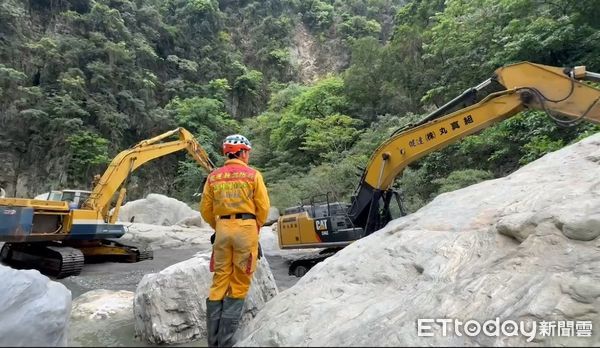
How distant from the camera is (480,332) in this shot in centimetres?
245

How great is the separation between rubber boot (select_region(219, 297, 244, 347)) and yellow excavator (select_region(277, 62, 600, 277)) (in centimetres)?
428

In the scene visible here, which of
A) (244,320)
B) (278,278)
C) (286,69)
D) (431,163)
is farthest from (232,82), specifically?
(244,320)

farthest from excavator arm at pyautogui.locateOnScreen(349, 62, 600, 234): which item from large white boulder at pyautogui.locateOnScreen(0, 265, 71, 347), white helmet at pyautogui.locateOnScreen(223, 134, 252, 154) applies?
large white boulder at pyautogui.locateOnScreen(0, 265, 71, 347)

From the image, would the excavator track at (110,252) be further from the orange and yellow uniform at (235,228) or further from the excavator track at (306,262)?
the orange and yellow uniform at (235,228)

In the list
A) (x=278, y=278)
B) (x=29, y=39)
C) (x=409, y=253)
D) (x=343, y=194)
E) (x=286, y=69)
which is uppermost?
(x=286, y=69)

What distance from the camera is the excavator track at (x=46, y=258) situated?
817cm

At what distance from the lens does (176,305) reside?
3998mm

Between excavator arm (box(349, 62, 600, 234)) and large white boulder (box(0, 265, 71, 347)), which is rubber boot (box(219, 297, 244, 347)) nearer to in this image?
large white boulder (box(0, 265, 71, 347))

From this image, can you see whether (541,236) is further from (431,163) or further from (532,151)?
(431,163)

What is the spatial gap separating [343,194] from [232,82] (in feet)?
58.3

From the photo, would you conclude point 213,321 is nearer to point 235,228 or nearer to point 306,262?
point 235,228

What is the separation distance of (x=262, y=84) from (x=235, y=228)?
31.0 m

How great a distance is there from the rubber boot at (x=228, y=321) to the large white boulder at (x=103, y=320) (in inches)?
42.0
